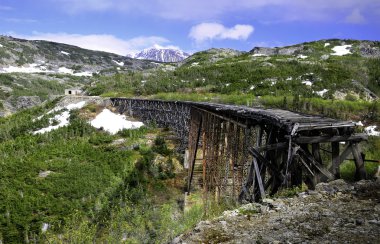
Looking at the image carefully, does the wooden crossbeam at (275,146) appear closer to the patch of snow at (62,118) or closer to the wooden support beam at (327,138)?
the wooden support beam at (327,138)

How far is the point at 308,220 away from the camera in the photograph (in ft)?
25.4

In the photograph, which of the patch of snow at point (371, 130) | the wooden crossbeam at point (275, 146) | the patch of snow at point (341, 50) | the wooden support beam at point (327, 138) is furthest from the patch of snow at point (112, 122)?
the patch of snow at point (341, 50)

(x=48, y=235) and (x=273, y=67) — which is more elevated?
(x=273, y=67)

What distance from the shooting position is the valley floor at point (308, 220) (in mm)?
6934

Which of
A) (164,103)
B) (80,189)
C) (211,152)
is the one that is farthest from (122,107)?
(211,152)

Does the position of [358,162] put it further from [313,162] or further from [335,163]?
[313,162]

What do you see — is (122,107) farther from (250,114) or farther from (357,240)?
(357,240)

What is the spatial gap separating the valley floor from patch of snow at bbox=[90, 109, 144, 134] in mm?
42227

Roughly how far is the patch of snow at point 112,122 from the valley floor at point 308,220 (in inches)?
1662

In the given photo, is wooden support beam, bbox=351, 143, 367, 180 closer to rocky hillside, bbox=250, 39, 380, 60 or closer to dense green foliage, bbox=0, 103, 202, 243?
dense green foliage, bbox=0, 103, 202, 243

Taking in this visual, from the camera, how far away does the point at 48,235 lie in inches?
1068

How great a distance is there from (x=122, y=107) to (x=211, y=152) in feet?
134

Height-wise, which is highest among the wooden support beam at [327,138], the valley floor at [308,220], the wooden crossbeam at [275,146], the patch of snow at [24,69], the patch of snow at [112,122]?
the patch of snow at [24,69]

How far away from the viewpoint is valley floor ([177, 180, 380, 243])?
6934 millimetres
